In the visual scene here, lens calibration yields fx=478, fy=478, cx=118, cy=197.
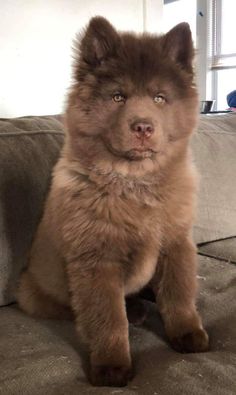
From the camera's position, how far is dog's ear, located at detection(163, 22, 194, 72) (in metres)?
1.38

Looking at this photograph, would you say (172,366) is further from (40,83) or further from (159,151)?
(40,83)

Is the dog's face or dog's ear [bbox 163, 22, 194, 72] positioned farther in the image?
dog's ear [bbox 163, 22, 194, 72]

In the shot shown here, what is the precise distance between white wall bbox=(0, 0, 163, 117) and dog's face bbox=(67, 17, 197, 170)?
1862mm

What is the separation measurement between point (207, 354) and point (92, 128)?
0.69m

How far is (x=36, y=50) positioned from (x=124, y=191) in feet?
7.08

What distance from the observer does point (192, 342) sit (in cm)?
132

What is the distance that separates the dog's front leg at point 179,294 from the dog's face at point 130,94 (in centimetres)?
30

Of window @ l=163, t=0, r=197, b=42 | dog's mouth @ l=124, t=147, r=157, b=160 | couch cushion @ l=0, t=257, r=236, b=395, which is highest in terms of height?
window @ l=163, t=0, r=197, b=42

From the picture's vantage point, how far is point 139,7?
3.77 meters

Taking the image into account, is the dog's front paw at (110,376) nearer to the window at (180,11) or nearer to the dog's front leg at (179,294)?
the dog's front leg at (179,294)

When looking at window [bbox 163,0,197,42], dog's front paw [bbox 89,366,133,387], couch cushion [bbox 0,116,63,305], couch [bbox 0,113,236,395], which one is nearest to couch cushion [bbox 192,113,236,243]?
couch [bbox 0,113,236,395]

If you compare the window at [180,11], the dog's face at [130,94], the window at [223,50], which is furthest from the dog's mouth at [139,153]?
the window at [180,11]

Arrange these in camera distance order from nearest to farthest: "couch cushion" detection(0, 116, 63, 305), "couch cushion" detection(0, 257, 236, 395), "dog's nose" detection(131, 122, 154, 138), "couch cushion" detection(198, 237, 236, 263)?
"couch cushion" detection(0, 257, 236, 395) → "dog's nose" detection(131, 122, 154, 138) → "couch cushion" detection(0, 116, 63, 305) → "couch cushion" detection(198, 237, 236, 263)

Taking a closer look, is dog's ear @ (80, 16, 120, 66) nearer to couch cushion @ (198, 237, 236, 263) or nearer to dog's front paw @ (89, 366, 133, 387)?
dog's front paw @ (89, 366, 133, 387)
